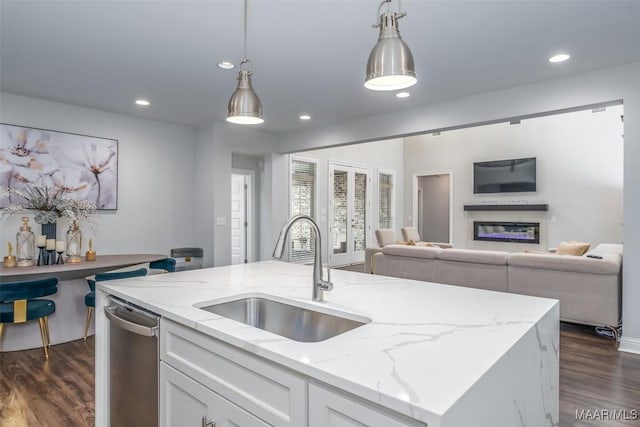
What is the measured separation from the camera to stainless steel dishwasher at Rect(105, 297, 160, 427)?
5.11ft

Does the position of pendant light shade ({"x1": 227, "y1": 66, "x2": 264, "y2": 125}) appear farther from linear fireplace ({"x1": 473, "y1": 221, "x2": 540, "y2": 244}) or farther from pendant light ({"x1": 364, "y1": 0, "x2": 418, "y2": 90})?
linear fireplace ({"x1": 473, "y1": 221, "x2": 540, "y2": 244})

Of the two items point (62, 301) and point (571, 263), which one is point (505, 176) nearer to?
point (571, 263)

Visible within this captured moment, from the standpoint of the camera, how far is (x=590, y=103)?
3.48m

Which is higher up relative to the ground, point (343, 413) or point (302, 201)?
point (302, 201)

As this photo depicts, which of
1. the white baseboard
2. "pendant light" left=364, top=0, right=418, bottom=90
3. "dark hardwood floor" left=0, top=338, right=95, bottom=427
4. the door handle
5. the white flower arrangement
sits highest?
"pendant light" left=364, top=0, right=418, bottom=90

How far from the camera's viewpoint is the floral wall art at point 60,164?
4.00 metres

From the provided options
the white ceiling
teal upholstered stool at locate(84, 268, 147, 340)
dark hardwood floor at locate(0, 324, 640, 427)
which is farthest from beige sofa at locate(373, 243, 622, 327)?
teal upholstered stool at locate(84, 268, 147, 340)

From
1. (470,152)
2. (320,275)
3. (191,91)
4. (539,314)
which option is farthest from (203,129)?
(470,152)

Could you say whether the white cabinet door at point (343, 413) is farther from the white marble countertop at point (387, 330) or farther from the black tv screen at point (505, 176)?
the black tv screen at point (505, 176)

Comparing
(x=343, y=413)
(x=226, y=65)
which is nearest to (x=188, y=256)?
(x=226, y=65)

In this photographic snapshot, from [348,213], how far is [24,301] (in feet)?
19.9

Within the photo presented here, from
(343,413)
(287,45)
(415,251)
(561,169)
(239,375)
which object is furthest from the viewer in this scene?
(561,169)

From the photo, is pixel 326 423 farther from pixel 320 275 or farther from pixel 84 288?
pixel 84 288

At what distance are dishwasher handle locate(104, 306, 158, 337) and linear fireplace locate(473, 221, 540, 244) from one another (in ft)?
26.6
